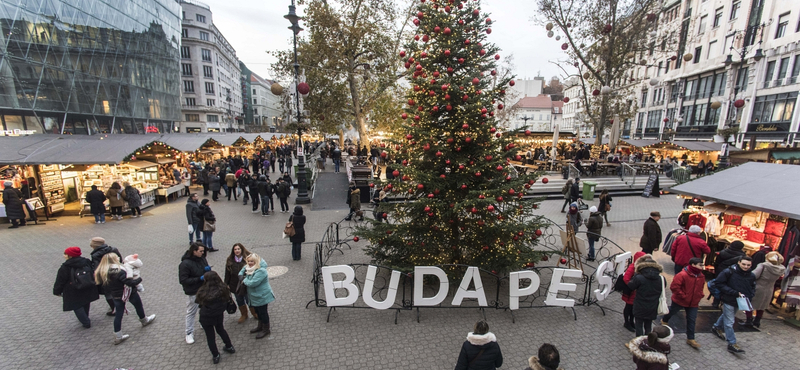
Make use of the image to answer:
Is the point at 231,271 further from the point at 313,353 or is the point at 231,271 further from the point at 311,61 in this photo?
the point at 311,61

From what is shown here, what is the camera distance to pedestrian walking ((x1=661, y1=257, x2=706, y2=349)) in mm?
4910

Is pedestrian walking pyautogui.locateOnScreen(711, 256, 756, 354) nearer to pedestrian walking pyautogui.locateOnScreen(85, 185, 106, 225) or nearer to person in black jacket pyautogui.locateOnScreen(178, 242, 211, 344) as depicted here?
person in black jacket pyautogui.locateOnScreen(178, 242, 211, 344)

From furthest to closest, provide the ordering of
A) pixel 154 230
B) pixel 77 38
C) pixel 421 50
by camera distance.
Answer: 1. pixel 77 38
2. pixel 154 230
3. pixel 421 50

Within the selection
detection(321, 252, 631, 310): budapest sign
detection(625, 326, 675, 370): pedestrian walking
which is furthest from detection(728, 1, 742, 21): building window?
detection(625, 326, 675, 370): pedestrian walking

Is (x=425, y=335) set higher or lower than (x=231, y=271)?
lower

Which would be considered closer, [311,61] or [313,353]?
[313,353]

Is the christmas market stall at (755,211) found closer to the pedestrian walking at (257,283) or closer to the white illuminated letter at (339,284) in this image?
the white illuminated letter at (339,284)

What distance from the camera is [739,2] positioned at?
29.5 metres

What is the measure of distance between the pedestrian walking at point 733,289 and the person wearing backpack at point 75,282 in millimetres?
10045

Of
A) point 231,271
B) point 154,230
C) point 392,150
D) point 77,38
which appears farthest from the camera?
point 77,38

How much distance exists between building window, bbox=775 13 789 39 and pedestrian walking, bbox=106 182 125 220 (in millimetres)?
44999

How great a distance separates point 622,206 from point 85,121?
4008cm

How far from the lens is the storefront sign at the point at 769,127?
2512cm

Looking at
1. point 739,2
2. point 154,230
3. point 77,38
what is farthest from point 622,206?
point 77,38
